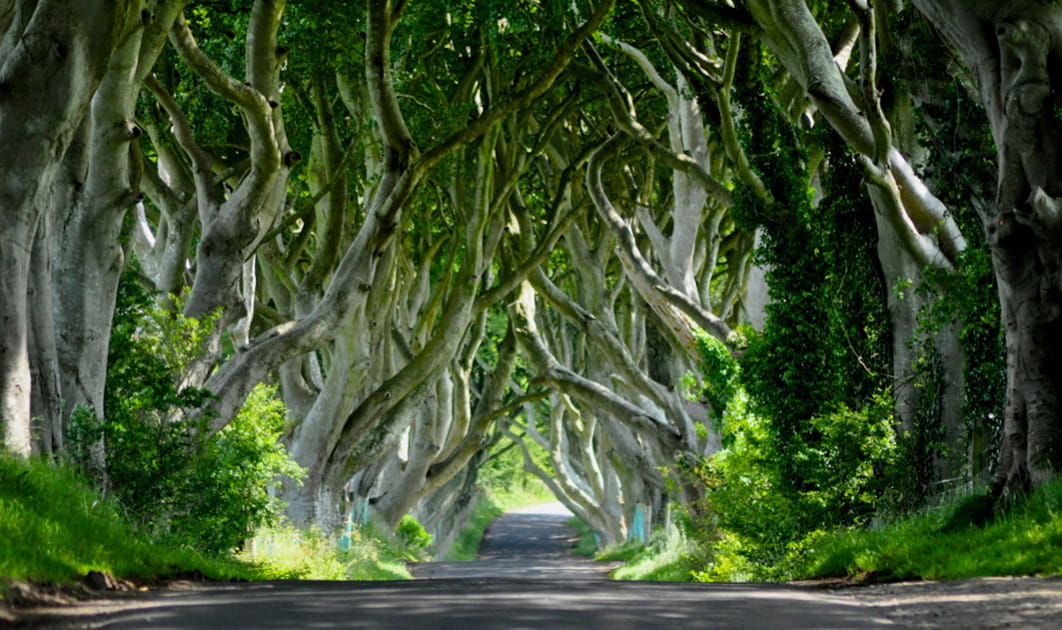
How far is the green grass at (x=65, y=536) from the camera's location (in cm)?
714

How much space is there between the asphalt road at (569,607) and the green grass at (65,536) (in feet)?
1.32

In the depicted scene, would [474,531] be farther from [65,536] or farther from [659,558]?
[65,536]

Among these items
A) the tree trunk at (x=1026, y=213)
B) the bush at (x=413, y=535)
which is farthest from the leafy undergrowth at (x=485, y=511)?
the tree trunk at (x=1026, y=213)

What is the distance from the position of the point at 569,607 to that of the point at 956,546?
4022mm

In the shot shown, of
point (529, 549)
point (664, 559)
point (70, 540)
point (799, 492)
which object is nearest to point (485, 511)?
point (529, 549)

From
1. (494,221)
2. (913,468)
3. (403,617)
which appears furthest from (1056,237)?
(494,221)

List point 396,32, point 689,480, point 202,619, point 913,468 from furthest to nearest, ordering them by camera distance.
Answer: point 689,480 < point 396,32 < point 913,468 < point 202,619

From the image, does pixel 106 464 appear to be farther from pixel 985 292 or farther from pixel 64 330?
pixel 985 292

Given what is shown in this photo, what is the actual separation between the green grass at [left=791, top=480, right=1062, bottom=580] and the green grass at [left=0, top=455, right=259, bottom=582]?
5.56m

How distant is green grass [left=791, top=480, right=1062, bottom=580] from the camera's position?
27.0ft

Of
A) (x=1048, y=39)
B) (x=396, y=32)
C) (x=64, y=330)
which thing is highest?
(x=396, y=32)

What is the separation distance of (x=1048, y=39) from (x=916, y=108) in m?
3.42

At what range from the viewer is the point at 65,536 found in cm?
810

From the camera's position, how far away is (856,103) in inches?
515
